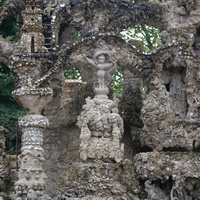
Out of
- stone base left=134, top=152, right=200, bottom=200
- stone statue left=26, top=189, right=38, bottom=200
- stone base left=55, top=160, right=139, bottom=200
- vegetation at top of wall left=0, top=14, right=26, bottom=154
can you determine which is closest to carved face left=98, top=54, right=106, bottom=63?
stone base left=134, top=152, right=200, bottom=200

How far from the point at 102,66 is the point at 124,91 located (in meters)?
1.73

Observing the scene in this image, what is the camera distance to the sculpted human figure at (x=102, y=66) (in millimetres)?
10008

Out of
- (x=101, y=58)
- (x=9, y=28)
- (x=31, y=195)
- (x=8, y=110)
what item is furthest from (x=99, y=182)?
(x=9, y=28)

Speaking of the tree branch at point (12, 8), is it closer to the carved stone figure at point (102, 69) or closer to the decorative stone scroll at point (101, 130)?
the carved stone figure at point (102, 69)

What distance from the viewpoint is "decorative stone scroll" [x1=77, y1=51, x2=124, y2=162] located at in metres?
9.30

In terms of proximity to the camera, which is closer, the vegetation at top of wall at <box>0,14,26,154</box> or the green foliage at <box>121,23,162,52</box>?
the vegetation at top of wall at <box>0,14,26,154</box>

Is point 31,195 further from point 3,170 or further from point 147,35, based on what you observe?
point 147,35

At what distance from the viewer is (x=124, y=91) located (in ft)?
38.2

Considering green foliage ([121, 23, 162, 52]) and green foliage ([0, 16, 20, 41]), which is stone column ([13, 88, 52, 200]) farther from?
green foliage ([121, 23, 162, 52])

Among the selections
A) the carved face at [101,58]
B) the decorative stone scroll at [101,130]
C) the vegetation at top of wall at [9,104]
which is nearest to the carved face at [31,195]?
the decorative stone scroll at [101,130]

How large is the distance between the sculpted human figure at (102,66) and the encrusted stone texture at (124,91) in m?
0.03

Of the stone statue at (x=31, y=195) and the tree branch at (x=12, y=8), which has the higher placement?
Answer: the tree branch at (x=12, y=8)

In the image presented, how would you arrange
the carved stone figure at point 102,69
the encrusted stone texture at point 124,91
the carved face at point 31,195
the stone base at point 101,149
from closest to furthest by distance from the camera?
the carved face at point 31,195 < the stone base at point 101,149 < the encrusted stone texture at point 124,91 < the carved stone figure at point 102,69

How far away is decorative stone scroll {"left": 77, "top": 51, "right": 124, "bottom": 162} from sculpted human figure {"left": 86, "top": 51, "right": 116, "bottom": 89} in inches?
12.1
